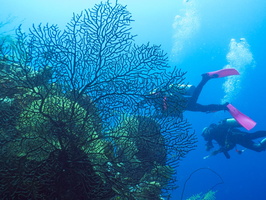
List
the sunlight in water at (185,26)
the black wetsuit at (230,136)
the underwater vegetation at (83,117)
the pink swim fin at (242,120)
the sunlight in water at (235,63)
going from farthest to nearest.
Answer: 1. the sunlight in water at (185,26)
2. the sunlight in water at (235,63)
3. the black wetsuit at (230,136)
4. the pink swim fin at (242,120)
5. the underwater vegetation at (83,117)

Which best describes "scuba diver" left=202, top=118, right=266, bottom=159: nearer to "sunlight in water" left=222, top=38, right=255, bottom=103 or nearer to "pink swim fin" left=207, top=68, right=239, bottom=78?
"pink swim fin" left=207, top=68, right=239, bottom=78

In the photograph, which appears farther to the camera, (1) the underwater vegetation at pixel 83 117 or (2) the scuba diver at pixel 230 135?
(2) the scuba diver at pixel 230 135

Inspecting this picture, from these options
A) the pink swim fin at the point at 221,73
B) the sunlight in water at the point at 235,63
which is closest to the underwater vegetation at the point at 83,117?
the pink swim fin at the point at 221,73

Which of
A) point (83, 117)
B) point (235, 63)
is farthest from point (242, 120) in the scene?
point (235, 63)

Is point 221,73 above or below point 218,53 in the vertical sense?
below

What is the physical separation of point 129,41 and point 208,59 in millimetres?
85869

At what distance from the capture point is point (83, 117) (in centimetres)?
359

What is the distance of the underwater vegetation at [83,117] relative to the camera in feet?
11.0

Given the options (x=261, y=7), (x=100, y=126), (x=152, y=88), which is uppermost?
(x=261, y=7)

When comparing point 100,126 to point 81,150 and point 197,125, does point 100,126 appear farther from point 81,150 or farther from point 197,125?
point 197,125

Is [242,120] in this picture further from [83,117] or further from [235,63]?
[235,63]

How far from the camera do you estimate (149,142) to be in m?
3.96

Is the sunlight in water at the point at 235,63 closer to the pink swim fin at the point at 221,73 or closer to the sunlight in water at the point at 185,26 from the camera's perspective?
the sunlight in water at the point at 185,26

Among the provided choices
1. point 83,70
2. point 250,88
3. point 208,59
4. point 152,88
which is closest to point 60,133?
point 83,70
